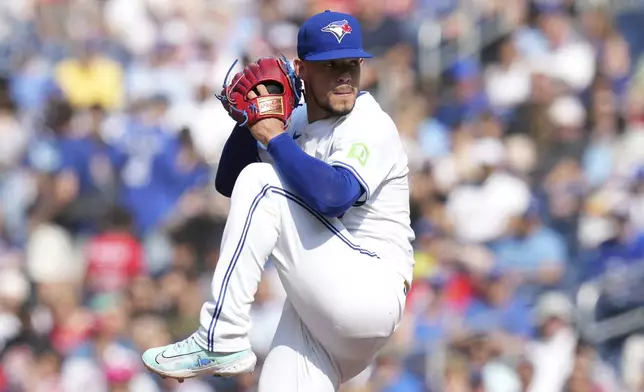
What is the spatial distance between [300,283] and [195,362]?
1.65 ft

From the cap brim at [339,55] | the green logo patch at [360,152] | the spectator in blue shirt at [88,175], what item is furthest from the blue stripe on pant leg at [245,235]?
the spectator in blue shirt at [88,175]

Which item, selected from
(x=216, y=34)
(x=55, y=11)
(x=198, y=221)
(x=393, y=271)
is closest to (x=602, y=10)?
(x=216, y=34)

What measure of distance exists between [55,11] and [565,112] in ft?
17.2

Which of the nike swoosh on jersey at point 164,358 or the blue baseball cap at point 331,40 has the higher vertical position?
the blue baseball cap at point 331,40

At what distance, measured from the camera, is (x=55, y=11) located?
12641 millimetres

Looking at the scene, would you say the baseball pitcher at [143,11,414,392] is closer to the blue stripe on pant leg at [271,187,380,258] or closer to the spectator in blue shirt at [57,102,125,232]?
the blue stripe on pant leg at [271,187,380,258]

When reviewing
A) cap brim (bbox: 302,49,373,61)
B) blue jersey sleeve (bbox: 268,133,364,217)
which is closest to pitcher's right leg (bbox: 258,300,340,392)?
blue jersey sleeve (bbox: 268,133,364,217)

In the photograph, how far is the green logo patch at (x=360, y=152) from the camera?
4824 millimetres

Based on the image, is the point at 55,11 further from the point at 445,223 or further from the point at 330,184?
the point at 330,184

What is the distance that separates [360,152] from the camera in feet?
15.9

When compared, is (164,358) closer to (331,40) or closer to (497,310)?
(331,40)

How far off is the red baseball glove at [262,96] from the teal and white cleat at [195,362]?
0.88m

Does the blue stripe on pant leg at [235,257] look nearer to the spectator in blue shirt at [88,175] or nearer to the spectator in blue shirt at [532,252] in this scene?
the spectator in blue shirt at [532,252]

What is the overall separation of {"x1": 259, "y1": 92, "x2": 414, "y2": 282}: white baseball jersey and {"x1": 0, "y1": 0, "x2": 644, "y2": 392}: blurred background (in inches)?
146
